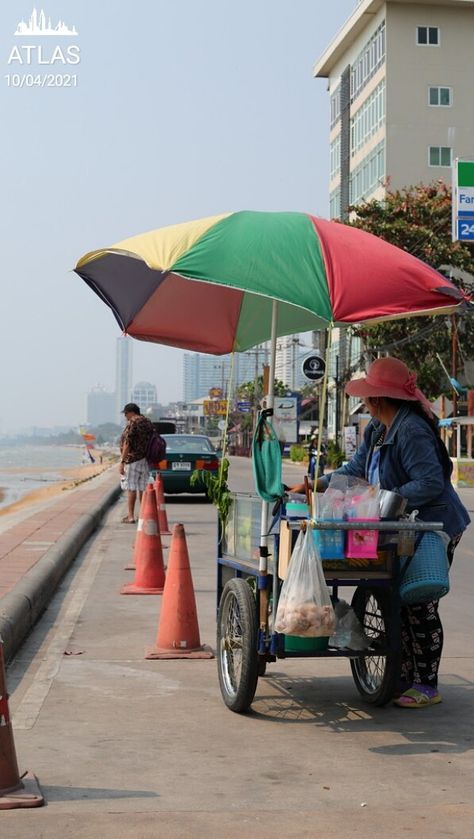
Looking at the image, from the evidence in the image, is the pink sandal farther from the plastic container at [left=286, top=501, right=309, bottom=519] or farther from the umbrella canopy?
the umbrella canopy

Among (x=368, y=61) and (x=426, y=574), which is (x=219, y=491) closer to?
(x=426, y=574)

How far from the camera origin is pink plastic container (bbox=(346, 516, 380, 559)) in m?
6.00

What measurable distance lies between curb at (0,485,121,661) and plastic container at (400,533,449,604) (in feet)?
9.78

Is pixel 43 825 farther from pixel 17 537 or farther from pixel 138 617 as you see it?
pixel 17 537

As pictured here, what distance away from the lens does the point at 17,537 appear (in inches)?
604

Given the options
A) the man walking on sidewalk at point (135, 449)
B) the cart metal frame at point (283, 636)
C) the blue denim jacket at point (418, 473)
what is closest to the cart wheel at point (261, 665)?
the cart metal frame at point (283, 636)

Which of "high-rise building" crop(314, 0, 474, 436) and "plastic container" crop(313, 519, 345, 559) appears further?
"high-rise building" crop(314, 0, 474, 436)

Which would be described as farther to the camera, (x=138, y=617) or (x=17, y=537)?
(x=17, y=537)

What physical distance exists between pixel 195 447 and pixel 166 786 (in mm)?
21061

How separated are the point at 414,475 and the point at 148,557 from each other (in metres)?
5.48

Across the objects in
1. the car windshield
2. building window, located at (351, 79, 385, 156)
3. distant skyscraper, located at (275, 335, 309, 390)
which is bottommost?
the car windshield

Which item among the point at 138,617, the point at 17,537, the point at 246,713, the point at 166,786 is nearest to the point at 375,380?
the point at 246,713

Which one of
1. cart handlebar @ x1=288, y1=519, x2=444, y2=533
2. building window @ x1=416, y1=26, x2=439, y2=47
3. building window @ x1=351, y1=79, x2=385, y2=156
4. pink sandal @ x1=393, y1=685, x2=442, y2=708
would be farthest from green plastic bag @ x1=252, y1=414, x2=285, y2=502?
building window @ x1=416, y1=26, x2=439, y2=47

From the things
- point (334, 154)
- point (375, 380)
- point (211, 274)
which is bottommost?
point (375, 380)
